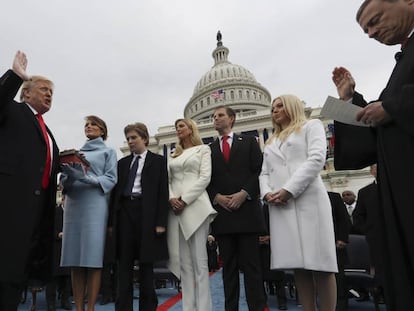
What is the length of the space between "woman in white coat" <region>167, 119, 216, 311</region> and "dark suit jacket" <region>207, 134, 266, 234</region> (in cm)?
11

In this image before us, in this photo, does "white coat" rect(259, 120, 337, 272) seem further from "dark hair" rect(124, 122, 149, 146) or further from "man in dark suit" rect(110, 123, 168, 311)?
"dark hair" rect(124, 122, 149, 146)

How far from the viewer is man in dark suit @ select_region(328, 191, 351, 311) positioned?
11.4 feet

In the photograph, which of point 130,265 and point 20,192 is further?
point 130,265

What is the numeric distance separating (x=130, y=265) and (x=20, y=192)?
1212 millimetres

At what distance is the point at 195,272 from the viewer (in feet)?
8.72

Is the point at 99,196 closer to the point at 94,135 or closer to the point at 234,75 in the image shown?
the point at 94,135

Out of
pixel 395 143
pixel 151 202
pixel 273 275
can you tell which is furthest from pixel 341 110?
pixel 273 275

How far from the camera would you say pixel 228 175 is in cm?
289

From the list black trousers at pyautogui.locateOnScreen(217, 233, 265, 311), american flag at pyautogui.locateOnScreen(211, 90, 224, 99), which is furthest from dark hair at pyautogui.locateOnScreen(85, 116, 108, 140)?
american flag at pyautogui.locateOnScreen(211, 90, 224, 99)

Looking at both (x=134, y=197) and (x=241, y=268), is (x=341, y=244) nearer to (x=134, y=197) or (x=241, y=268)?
Result: (x=241, y=268)

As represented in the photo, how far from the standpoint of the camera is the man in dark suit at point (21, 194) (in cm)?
169

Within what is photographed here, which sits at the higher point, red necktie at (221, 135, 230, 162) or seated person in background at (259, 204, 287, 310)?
red necktie at (221, 135, 230, 162)

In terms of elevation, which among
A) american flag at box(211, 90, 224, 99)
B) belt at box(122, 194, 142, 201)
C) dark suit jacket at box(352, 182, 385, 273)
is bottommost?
dark suit jacket at box(352, 182, 385, 273)

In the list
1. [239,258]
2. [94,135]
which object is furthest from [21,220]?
[239,258]
